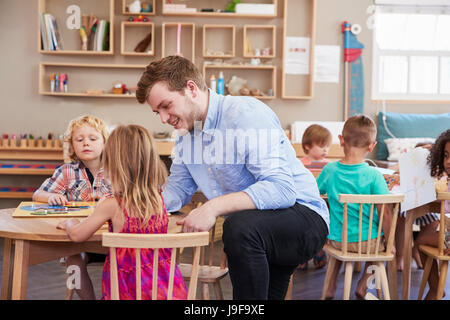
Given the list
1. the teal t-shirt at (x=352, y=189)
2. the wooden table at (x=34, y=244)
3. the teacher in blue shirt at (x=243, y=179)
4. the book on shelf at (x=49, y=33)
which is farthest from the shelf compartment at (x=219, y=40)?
the wooden table at (x=34, y=244)

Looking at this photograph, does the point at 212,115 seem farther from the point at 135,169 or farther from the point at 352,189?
the point at 352,189

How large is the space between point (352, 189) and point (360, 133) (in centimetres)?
30

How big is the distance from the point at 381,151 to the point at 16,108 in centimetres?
362

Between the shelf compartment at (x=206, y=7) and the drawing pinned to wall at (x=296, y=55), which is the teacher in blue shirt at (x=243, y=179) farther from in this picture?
the drawing pinned to wall at (x=296, y=55)

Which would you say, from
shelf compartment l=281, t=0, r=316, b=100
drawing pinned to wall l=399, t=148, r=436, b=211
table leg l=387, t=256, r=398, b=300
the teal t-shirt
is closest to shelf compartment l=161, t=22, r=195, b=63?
shelf compartment l=281, t=0, r=316, b=100

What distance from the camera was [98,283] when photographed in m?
2.84

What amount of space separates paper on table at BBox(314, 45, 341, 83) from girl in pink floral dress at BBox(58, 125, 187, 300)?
359 cm

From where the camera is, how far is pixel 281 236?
4.70ft

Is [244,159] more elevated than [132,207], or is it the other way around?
[244,159]

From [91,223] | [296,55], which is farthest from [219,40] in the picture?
[91,223]

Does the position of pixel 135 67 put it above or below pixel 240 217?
above

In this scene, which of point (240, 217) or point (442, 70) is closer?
point (240, 217)
